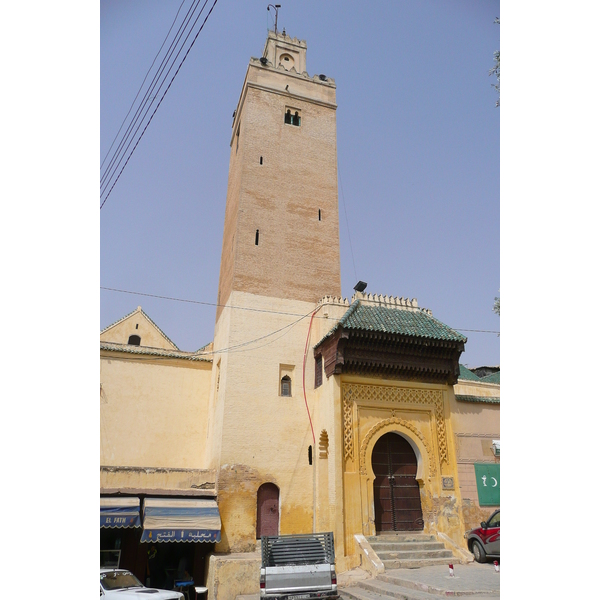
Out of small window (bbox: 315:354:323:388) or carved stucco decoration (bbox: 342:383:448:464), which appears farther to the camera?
small window (bbox: 315:354:323:388)

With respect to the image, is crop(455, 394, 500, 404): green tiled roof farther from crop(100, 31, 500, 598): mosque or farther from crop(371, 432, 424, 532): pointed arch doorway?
crop(371, 432, 424, 532): pointed arch doorway

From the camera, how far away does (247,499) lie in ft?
45.1

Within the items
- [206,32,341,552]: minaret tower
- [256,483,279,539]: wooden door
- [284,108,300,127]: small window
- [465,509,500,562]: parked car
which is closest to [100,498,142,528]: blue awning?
[206,32,341,552]: minaret tower

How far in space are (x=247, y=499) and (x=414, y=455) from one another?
4.67m

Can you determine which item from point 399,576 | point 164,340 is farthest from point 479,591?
point 164,340

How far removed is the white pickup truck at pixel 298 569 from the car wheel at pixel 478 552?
4746mm

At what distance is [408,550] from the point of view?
1234 centimetres

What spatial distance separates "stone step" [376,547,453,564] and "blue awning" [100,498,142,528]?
592 cm

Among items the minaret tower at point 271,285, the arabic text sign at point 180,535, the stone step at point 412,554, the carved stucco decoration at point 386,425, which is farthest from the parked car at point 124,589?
the carved stucco decoration at point 386,425

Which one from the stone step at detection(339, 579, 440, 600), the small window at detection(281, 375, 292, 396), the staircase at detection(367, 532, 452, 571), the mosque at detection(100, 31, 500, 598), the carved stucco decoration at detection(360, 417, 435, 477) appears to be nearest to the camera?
the stone step at detection(339, 579, 440, 600)

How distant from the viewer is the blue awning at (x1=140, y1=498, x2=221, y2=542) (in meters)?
12.4

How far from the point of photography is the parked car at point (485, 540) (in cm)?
1172

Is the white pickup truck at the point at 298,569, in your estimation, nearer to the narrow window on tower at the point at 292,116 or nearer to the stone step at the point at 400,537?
the stone step at the point at 400,537

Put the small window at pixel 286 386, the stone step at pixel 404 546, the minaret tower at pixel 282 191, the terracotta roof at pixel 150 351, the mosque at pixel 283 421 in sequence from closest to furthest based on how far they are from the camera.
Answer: the stone step at pixel 404 546
the mosque at pixel 283 421
the small window at pixel 286 386
the terracotta roof at pixel 150 351
the minaret tower at pixel 282 191
